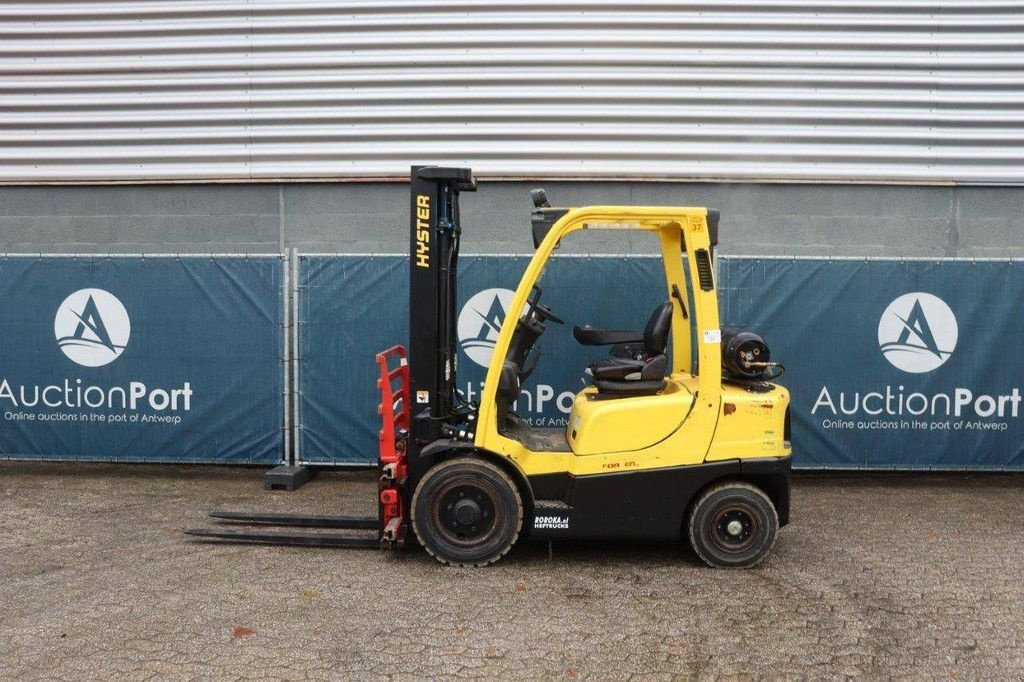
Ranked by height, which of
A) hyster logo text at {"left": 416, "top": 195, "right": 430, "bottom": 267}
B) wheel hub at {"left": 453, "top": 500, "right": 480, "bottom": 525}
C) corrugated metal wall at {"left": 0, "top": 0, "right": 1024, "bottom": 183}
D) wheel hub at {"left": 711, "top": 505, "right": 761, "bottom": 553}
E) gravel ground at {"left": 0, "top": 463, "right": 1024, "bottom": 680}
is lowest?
gravel ground at {"left": 0, "top": 463, "right": 1024, "bottom": 680}

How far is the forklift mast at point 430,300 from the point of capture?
20.5ft

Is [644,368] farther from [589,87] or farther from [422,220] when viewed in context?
[589,87]

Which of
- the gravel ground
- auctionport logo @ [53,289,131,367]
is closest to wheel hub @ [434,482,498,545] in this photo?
the gravel ground

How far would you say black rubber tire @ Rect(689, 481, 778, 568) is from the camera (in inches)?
241

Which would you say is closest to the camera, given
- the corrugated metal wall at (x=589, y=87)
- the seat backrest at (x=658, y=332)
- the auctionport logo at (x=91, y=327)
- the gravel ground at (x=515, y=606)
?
the gravel ground at (x=515, y=606)

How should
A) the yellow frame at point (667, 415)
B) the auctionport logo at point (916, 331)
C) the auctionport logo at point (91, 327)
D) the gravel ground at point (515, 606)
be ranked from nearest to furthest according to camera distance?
the gravel ground at point (515, 606)
the yellow frame at point (667, 415)
the auctionport logo at point (916, 331)
the auctionport logo at point (91, 327)

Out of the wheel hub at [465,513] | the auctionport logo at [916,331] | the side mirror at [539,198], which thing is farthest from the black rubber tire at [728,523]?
the auctionport logo at [916,331]

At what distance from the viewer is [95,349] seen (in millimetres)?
8867

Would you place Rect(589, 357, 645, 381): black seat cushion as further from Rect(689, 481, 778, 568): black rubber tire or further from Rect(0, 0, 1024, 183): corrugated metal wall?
Rect(0, 0, 1024, 183): corrugated metal wall

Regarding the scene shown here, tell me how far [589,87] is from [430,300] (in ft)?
15.6

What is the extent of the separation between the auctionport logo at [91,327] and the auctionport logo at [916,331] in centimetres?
748

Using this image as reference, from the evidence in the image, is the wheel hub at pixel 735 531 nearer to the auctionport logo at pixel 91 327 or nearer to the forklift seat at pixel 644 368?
the forklift seat at pixel 644 368

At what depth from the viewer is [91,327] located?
887 cm

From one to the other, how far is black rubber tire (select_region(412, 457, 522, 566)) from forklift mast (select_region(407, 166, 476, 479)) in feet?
0.88
